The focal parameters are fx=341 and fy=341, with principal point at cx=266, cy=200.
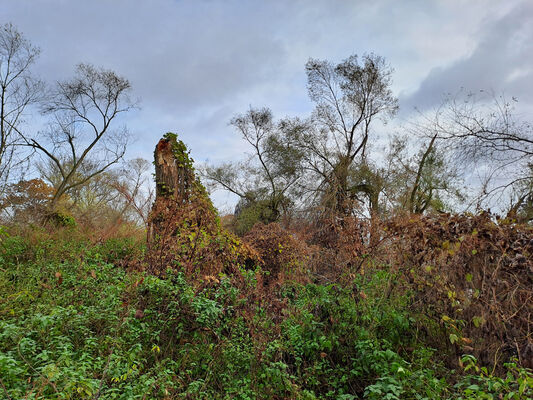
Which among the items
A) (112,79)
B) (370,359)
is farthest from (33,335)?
(112,79)

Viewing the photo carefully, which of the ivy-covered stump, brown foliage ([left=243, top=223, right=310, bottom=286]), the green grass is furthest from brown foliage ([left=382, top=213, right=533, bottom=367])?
brown foliage ([left=243, top=223, right=310, bottom=286])

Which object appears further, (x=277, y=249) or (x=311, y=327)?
(x=277, y=249)

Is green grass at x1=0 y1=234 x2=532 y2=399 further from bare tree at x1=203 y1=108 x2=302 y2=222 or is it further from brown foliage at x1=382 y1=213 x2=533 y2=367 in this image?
bare tree at x1=203 y1=108 x2=302 y2=222

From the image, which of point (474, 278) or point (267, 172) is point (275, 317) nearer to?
point (474, 278)

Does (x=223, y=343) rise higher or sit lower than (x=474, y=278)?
lower

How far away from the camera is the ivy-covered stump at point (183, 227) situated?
537cm

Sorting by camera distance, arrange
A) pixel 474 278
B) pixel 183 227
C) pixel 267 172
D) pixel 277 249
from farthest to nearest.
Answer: pixel 267 172 < pixel 277 249 < pixel 183 227 < pixel 474 278

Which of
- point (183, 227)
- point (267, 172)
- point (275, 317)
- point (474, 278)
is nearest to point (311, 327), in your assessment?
point (275, 317)

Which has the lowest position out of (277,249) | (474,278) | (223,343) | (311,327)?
(223,343)

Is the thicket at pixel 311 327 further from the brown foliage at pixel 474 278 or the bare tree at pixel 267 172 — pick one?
the bare tree at pixel 267 172

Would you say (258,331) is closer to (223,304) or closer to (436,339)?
(223,304)

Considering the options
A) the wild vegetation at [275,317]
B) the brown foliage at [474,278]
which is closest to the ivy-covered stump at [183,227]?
the wild vegetation at [275,317]

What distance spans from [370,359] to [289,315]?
4.12 feet

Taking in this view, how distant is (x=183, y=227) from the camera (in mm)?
6336
